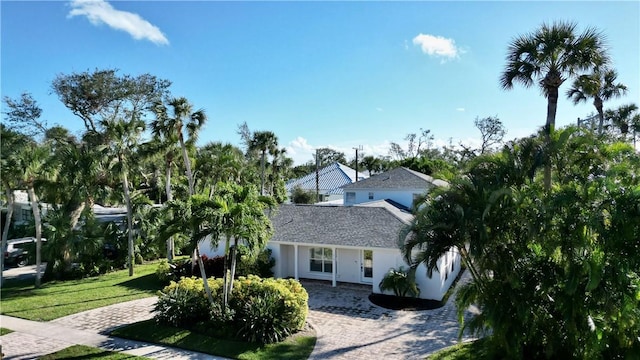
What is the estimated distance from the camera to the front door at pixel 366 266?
816 inches

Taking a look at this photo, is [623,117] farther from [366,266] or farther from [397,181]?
[366,266]

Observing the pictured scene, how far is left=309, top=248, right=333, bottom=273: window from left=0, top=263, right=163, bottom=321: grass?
7.93 metres

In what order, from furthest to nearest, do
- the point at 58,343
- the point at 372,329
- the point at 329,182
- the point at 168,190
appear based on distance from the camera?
the point at 329,182
the point at 168,190
the point at 372,329
the point at 58,343

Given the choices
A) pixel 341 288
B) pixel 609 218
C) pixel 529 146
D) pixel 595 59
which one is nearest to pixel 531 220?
pixel 609 218

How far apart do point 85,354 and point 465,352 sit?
1175 cm

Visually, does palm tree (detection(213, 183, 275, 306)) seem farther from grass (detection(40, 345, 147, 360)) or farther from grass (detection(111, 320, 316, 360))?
grass (detection(40, 345, 147, 360))

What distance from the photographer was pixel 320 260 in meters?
22.1

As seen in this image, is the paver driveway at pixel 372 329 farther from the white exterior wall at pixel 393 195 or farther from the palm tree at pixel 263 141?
the palm tree at pixel 263 141

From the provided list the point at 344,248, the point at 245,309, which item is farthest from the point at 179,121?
the point at 245,309

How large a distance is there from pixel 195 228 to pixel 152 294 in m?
8.17

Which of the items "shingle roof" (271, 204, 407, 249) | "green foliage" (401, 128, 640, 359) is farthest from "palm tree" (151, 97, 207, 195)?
"green foliage" (401, 128, 640, 359)

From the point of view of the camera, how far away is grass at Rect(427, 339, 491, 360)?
1214cm

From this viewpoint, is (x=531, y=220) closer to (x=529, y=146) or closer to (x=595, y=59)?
(x=529, y=146)

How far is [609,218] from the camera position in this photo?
873 centimetres
